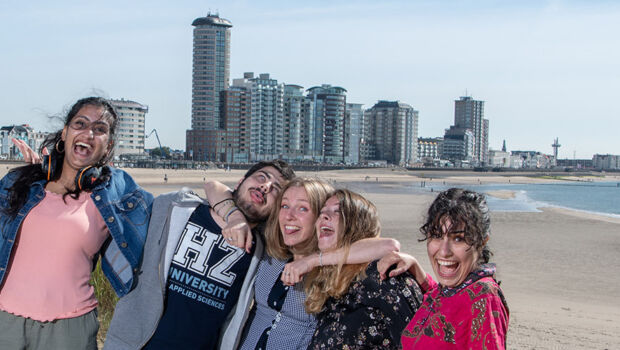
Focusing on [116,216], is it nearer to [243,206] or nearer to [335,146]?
[243,206]

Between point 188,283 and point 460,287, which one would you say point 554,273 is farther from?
point 460,287

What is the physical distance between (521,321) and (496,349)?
6.26 meters

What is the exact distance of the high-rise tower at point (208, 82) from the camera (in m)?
128

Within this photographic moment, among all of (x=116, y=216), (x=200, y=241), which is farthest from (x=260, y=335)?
(x=116, y=216)

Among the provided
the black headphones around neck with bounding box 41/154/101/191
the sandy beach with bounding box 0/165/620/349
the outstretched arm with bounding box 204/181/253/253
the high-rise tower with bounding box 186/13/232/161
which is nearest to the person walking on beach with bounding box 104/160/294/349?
the outstretched arm with bounding box 204/181/253/253

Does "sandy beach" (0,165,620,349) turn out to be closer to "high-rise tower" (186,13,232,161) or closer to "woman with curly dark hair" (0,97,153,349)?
"woman with curly dark hair" (0,97,153,349)

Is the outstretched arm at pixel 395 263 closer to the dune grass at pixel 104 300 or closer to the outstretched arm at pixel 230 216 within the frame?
the outstretched arm at pixel 230 216

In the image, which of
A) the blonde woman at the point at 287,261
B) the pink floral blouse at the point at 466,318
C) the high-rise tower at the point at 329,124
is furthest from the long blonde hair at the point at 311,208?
the high-rise tower at the point at 329,124

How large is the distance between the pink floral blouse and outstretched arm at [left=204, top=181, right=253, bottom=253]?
3.64ft

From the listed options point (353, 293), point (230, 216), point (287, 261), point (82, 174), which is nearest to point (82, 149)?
point (82, 174)

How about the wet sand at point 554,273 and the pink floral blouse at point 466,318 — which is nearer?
the pink floral blouse at point 466,318

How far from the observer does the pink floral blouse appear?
7.17 ft

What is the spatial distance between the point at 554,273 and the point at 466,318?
43.3 feet

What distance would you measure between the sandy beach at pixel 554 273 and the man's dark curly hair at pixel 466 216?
2.25 ft
